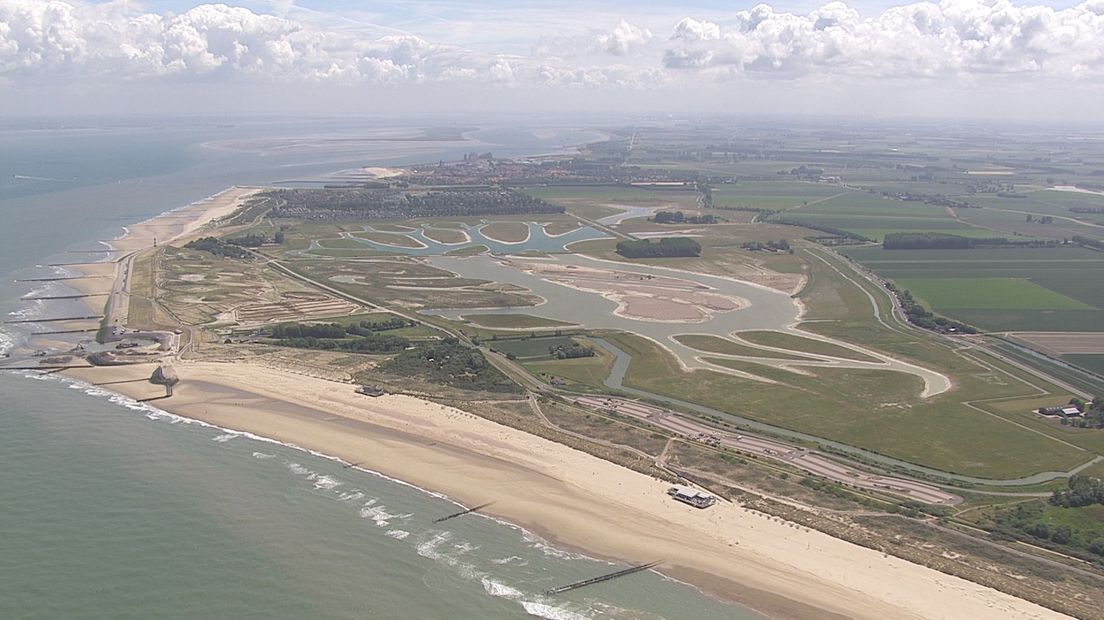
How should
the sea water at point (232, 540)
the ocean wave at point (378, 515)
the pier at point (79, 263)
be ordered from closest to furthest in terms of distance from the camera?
the sea water at point (232, 540) → the ocean wave at point (378, 515) → the pier at point (79, 263)

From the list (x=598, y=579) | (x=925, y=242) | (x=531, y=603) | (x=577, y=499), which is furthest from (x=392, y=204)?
(x=531, y=603)

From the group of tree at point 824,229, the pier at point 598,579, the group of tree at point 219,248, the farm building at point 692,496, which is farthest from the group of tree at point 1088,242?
the group of tree at point 219,248

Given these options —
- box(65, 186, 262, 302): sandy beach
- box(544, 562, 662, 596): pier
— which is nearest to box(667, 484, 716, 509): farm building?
box(544, 562, 662, 596): pier

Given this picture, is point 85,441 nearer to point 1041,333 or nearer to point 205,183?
point 1041,333

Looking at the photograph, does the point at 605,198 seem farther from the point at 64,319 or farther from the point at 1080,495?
the point at 1080,495

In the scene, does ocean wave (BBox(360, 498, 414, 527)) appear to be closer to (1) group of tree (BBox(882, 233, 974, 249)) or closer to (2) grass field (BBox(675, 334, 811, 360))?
(2) grass field (BBox(675, 334, 811, 360))

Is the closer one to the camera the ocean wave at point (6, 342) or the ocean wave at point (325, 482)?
the ocean wave at point (325, 482)

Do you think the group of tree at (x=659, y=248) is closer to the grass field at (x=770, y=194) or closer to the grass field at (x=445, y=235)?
the grass field at (x=445, y=235)
